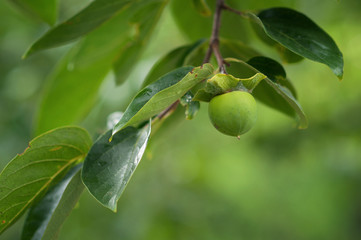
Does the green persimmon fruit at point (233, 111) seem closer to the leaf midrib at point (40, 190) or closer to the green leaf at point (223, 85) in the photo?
the green leaf at point (223, 85)

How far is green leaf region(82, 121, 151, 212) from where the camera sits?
0.50 meters

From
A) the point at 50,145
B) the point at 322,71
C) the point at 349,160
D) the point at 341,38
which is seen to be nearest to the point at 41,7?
the point at 50,145

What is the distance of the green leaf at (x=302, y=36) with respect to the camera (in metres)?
0.57

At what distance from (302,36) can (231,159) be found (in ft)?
7.05

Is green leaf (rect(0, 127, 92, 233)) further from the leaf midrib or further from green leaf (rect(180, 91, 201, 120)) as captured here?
green leaf (rect(180, 91, 201, 120))

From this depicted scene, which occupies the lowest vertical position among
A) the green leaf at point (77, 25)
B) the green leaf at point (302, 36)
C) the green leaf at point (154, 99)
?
the green leaf at point (302, 36)

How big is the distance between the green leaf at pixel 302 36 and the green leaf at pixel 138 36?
23 centimetres

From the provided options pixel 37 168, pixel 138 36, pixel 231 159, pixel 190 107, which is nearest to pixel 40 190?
pixel 37 168

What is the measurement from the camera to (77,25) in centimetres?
71

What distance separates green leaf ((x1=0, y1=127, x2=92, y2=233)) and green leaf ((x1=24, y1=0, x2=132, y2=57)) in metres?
0.17

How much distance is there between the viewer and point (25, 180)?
0.59 metres

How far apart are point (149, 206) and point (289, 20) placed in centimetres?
190

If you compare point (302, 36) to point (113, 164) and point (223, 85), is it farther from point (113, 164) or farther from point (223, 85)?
point (113, 164)

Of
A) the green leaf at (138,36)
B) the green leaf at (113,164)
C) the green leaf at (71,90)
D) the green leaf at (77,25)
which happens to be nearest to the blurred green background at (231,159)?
the green leaf at (71,90)
